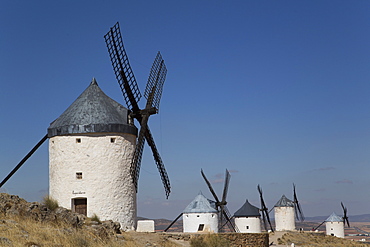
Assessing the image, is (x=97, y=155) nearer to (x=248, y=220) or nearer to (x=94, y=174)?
(x=94, y=174)

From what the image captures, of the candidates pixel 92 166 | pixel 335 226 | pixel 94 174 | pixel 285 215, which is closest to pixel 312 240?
pixel 285 215

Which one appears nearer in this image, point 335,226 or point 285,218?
point 285,218

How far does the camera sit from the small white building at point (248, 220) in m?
37.1

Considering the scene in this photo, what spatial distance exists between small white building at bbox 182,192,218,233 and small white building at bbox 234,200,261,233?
6385 mm

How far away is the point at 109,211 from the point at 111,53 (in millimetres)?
7096

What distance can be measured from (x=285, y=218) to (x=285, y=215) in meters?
0.29

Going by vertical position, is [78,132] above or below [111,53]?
below

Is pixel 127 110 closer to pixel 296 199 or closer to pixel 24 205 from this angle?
pixel 24 205

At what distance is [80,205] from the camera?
67.5ft

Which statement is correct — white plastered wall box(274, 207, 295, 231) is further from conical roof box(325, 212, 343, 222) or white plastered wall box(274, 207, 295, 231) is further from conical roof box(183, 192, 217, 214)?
conical roof box(183, 192, 217, 214)

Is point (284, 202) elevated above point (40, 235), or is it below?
above

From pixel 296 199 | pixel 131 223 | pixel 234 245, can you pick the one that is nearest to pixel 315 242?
pixel 296 199

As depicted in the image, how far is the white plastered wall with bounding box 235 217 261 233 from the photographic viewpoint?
3709 cm

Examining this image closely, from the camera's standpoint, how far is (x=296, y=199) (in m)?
52.8
